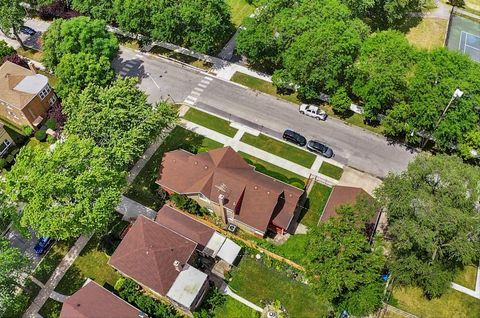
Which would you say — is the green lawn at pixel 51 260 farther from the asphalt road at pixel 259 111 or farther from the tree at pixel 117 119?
the asphalt road at pixel 259 111

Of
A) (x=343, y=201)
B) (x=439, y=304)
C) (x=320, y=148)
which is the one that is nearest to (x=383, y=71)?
(x=320, y=148)

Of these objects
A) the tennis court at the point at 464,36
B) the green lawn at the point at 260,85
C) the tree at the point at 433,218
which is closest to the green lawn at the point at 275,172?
the tree at the point at 433,218

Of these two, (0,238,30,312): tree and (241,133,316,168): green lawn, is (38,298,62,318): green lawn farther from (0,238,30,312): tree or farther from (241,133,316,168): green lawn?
(241,133,316,168): green lawn

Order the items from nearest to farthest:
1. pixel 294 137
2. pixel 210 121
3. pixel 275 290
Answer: pixel 275 290
pixel 294 137
pixel 210 121

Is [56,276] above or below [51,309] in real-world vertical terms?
above

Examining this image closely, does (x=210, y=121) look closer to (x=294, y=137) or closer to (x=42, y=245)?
(x=294, y=137)

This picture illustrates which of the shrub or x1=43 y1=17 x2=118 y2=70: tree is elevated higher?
x1=43 y1=17 x2=118 y2=70: tree

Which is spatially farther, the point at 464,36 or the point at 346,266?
the point at 464,36

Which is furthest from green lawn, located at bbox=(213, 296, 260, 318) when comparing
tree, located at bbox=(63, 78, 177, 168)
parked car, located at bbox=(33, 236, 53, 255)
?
parked car, located at bbox=(33, 236, 53, 255)
